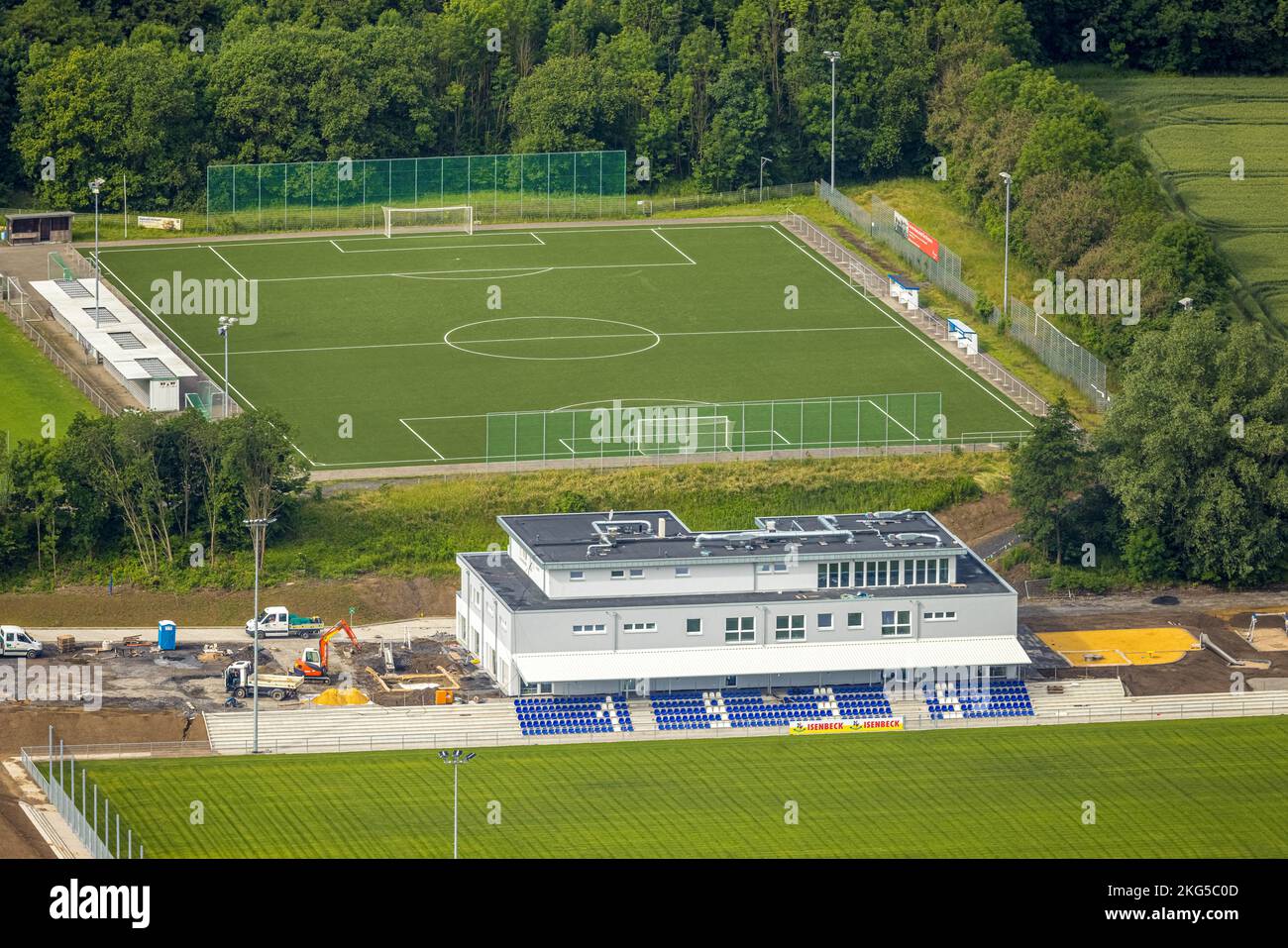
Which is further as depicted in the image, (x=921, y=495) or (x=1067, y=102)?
(x=1067, y=102)

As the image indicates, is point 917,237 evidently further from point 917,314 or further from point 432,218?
point 432,218

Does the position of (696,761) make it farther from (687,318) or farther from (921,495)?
(687,318)

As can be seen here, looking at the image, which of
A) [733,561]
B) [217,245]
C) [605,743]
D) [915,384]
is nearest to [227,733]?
[605,743]

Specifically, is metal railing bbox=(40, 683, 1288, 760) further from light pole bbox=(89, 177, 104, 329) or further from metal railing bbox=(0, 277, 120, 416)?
light pole bbox=(89, 177, 104, 329)

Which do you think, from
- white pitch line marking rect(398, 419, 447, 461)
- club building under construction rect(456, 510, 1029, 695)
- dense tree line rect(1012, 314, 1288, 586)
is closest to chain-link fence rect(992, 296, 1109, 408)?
dense tree line rect(1012, 314, 1288, 586)

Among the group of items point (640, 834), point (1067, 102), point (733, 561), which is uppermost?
point (1067, 102)

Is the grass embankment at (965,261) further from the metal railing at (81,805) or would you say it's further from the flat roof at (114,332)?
the metal railing at (81,805)

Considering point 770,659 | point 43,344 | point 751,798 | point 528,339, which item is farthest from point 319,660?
point 528,339

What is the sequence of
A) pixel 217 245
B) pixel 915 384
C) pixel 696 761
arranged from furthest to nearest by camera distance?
pixel 217 245 → pixel 915 384 → pixel 696 761

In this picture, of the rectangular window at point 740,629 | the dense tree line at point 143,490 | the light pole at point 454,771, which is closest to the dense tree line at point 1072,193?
the rectangular window at point 740,629
